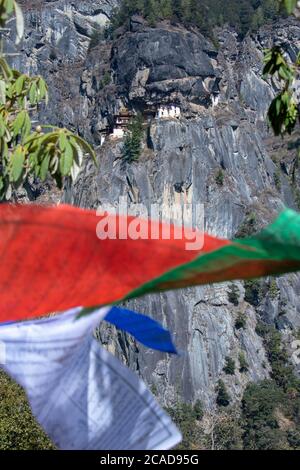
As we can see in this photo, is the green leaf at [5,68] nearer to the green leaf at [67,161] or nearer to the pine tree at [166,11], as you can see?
the green leaf at [67,161]

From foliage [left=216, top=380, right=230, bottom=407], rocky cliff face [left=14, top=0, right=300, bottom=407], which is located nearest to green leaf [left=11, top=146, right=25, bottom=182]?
rocky cliff face [left=14, top=0, right=300, bottom=407]

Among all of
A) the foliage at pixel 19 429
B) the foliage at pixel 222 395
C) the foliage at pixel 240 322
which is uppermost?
the foliage at pixel 240 322

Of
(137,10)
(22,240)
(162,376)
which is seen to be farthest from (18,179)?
(137,10)

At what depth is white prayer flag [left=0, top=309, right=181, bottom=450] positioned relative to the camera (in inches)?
145

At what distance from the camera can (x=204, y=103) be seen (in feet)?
248

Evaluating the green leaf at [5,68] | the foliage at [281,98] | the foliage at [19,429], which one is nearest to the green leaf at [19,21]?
the green leaf at [5,68]

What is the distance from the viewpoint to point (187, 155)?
72.1m

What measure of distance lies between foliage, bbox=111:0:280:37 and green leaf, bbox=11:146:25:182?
67.8 m

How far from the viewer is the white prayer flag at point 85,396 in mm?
3686

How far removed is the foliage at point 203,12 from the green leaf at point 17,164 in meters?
67.8

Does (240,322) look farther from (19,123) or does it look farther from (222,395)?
(19,123)

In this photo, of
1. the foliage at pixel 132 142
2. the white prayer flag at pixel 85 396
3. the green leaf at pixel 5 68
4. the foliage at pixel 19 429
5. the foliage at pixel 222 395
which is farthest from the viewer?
the foliage at pixel 132 142

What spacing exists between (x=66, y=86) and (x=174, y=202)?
19.2 metres

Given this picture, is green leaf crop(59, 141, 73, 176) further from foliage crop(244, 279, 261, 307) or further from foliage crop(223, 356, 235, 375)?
foliage crop(244, 279, 261, 307)
